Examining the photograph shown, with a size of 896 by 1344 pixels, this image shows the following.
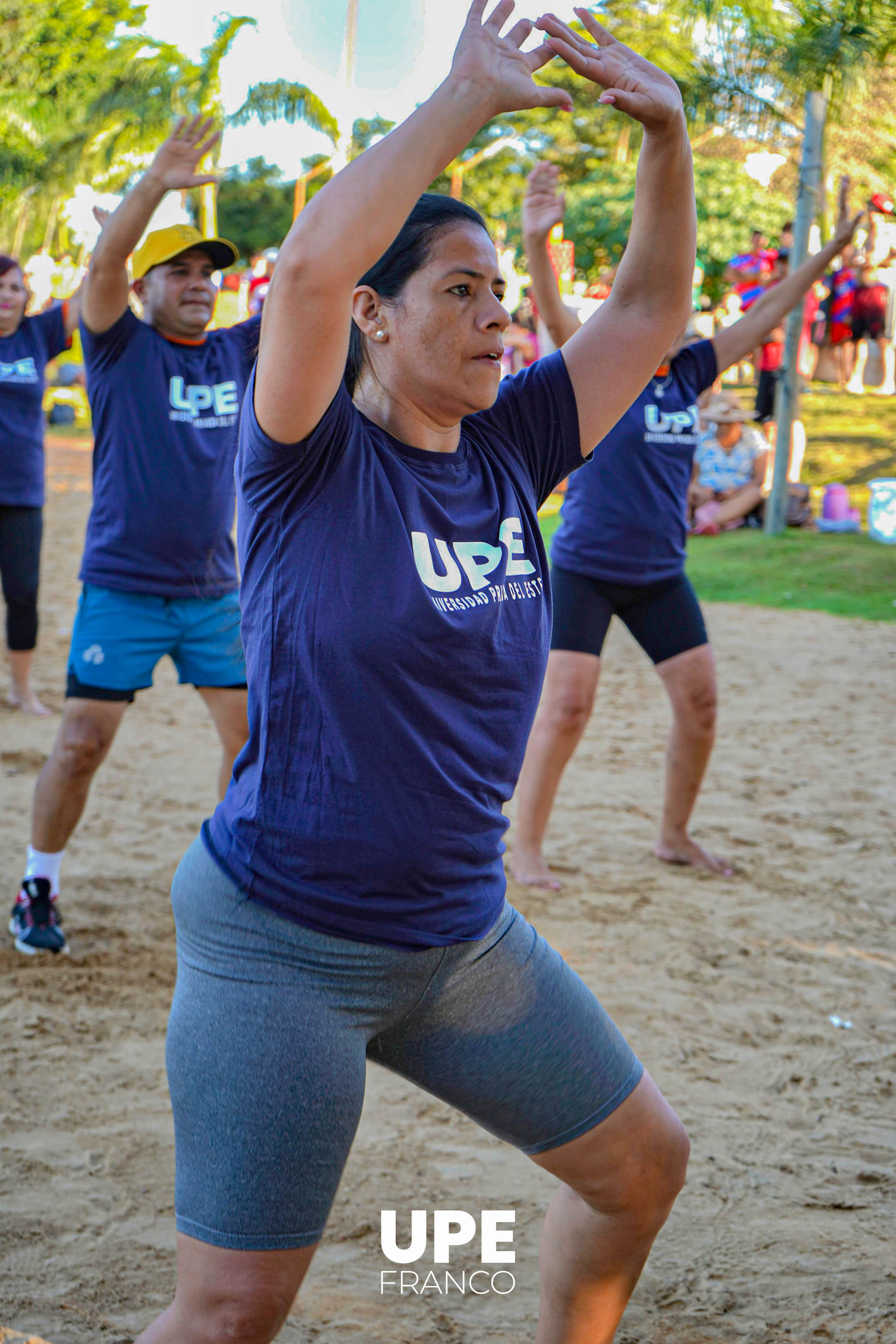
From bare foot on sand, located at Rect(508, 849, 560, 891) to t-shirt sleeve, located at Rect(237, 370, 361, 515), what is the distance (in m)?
3.48

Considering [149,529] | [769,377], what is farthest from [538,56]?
[769,377]

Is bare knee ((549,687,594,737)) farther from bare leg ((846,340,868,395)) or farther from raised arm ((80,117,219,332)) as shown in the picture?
bare leg ((846,340,868,395))

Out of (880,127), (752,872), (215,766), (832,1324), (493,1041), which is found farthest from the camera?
(880,127)

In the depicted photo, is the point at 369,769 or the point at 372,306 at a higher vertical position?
the point at 372,306

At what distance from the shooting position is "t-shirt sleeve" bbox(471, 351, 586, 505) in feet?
6.90

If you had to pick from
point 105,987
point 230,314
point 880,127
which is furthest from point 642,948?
point 230,314

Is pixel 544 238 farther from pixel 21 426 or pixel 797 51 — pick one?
pixel 21 426

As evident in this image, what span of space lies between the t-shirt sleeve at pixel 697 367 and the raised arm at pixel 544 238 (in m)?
0.54

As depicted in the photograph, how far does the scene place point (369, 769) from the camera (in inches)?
66.4

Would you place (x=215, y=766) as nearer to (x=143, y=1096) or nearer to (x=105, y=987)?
(x=105, y=987)

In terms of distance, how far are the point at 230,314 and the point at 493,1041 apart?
1830 centimetres

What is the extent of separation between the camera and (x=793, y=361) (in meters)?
12.5

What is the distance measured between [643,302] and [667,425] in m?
2.68

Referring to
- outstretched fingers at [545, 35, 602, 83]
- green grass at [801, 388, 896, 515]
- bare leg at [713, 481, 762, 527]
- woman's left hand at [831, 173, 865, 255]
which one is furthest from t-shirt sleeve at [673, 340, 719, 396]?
green grass at [801, 388, 896, 515]
